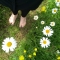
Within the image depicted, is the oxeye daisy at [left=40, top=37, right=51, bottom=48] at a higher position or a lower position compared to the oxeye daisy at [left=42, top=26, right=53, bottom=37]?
lower

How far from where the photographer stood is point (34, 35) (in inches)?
81.7

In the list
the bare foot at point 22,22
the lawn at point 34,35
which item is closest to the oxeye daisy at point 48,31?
the lawn at point 34,35

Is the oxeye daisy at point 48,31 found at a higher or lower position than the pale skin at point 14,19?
higher

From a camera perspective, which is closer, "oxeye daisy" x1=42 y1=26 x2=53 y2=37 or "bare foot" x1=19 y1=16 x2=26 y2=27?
"oxeye daisy" x1=42 y1=26 x2=53 y2=37

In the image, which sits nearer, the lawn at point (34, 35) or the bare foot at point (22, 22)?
the lawn at point (34, 35)

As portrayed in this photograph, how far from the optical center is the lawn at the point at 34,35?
196 centimetres

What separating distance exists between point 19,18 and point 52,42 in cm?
49

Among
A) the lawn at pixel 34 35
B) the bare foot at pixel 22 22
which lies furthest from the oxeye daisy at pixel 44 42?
the bare foot at pixel 22 22

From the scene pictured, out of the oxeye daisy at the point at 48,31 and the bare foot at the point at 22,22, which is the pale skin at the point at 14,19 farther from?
the oxeye daisy at the point at 48,31

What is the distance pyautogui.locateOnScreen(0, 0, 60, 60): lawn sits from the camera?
1.96 metres

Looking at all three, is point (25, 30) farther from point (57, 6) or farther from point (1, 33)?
point (57, 6)

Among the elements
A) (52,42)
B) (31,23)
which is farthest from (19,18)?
(52,42)

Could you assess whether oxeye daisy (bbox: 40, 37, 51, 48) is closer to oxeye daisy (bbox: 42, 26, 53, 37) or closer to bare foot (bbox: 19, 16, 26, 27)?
oxeye daisy (bbox: 42, 26, 53, 37)

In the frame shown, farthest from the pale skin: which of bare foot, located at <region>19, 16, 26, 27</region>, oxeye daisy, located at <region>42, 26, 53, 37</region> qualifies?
oxeye daisy, located at <region>42, 26, 53, 37</region>
